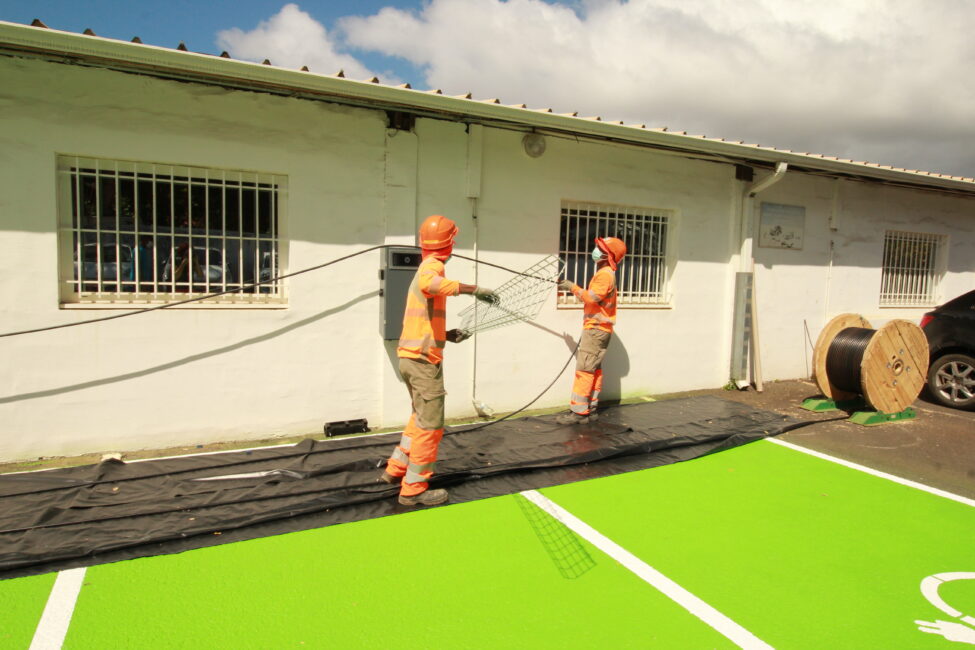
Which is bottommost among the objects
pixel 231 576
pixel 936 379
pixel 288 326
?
pixel 231 576

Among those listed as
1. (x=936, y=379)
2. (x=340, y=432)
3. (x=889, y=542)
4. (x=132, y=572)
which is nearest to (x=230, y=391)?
(x=340, y=432)

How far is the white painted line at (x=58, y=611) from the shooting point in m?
2.60

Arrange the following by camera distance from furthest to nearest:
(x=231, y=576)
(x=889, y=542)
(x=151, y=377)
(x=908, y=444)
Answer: (x=908, y=444), (x=151, y=377), (x=889, y=542), (x=231, y=576)

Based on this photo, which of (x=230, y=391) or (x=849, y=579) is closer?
(x=849, y=579)

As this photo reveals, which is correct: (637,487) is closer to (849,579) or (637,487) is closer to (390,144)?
(849,579)

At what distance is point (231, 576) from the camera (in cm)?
316

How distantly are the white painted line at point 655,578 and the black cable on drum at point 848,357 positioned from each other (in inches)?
163

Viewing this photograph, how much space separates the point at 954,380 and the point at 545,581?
7119 mm

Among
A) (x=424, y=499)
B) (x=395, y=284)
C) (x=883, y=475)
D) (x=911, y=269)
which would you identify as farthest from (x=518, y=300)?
(x=911, y=269)

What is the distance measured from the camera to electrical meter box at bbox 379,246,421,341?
552cm

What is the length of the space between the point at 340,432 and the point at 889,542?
454cm

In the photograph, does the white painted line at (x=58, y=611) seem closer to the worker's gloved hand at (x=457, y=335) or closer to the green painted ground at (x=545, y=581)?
the green painted ground at (x=545, y=581)

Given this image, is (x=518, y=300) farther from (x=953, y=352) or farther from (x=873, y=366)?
(x=953, y=352)

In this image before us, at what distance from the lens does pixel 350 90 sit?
4770mm
